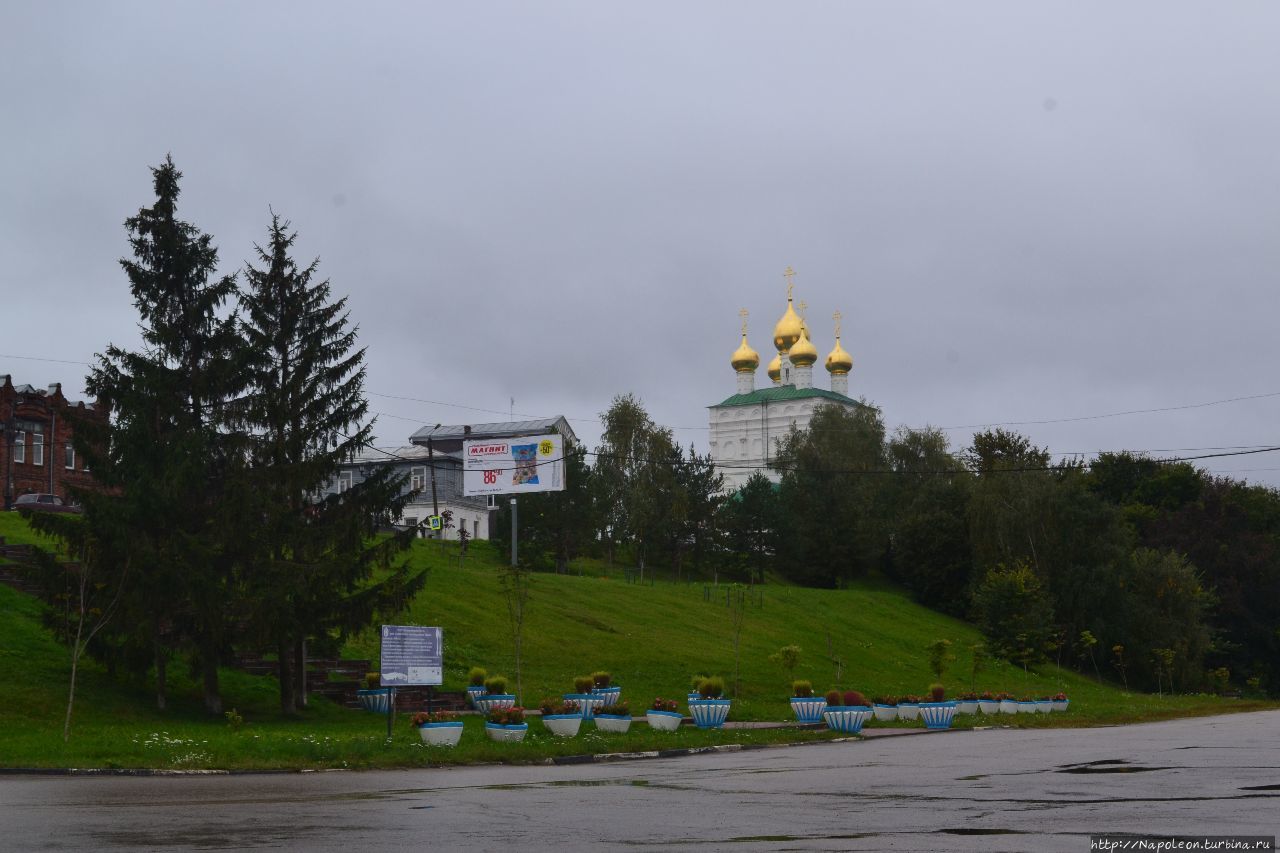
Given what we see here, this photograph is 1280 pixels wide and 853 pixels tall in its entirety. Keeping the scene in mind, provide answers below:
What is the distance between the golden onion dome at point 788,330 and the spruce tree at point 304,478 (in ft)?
377

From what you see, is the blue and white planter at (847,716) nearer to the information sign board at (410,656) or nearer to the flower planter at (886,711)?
the flower planter at (886,711)

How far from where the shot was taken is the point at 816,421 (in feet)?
332

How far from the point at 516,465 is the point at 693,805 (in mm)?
50819

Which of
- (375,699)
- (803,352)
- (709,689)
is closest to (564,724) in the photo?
(709,689)

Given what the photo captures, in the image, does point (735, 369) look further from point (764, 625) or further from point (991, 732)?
point (991, 732)

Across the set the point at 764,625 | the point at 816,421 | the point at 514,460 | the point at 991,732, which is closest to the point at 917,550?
the point at 816,421

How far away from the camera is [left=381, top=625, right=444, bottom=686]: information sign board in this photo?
80.1ft

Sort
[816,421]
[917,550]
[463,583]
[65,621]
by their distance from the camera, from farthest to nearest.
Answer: [816,421], [917,550], [463,583], [65,621]

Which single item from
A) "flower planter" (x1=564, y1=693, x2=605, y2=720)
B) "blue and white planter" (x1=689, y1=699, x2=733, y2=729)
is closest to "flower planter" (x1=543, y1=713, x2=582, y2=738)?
"flower planter" (x1=564, y1=693, x2=605, y2=720)

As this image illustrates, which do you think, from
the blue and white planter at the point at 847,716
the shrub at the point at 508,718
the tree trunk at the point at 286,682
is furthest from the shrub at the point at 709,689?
the tree trunk at the point at 286,682

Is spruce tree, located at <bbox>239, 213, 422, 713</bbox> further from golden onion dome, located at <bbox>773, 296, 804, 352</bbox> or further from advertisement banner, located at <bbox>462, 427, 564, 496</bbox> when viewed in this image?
golden onion dome, located at <bbox>773, 296, 804, 352</bbox>

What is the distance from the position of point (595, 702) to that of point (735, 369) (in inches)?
4886

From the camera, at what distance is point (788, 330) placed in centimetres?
14838

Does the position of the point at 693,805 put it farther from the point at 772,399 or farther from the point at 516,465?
the point at 772,399
